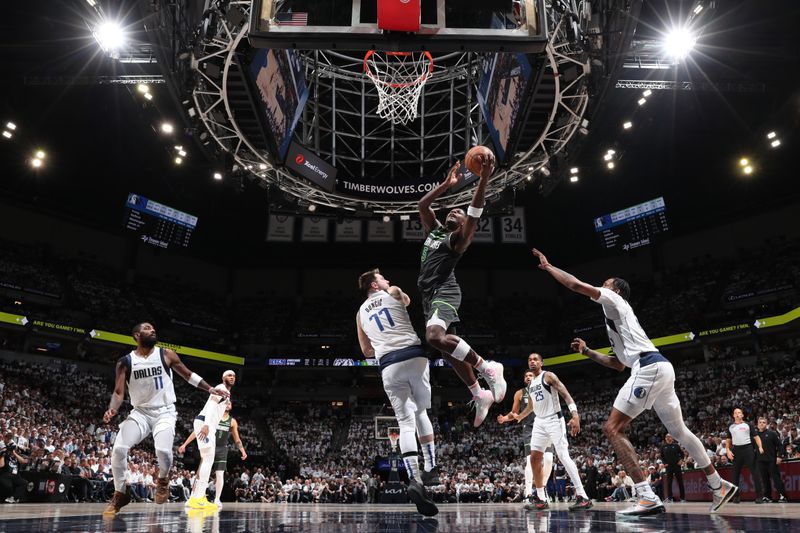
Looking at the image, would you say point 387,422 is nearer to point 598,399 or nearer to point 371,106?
point 598,399

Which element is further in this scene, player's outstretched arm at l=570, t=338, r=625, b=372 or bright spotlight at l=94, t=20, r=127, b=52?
bright spotlight at l=94, t=20, r=127, b=52

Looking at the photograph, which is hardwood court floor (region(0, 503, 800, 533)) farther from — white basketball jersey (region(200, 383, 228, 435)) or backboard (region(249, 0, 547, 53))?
backboard (region(249, 0, 547, 53))

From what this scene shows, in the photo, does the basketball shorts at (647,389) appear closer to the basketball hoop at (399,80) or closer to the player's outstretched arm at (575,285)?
the player's outstretched arm at (575,285)

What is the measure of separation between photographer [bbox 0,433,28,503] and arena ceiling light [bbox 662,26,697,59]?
1963 cm

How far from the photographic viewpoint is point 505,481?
23422 millimetres

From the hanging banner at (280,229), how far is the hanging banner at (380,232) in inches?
178

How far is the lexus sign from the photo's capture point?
17.2m

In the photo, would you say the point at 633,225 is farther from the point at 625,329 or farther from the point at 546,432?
the point at 625,329

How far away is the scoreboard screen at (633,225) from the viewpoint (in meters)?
31.0

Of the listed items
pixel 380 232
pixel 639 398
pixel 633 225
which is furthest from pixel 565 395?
pixel 633 225

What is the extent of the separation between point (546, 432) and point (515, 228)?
24.3 m

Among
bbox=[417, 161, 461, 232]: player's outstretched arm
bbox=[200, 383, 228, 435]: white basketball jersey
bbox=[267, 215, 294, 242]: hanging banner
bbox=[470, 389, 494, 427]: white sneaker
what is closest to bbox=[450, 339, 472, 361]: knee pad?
bbox=[470, 389, 494, 427]: white sneaker

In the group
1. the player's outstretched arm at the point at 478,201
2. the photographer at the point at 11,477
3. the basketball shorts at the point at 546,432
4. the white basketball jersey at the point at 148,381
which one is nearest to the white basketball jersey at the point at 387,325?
the player's outstretched arm at the point at 478,201

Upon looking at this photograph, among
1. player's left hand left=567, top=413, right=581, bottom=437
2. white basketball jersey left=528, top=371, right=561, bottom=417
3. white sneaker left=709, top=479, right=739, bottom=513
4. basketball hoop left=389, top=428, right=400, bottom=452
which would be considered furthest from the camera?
basketball hoop left=389, top=428, right=400, bottom=452
